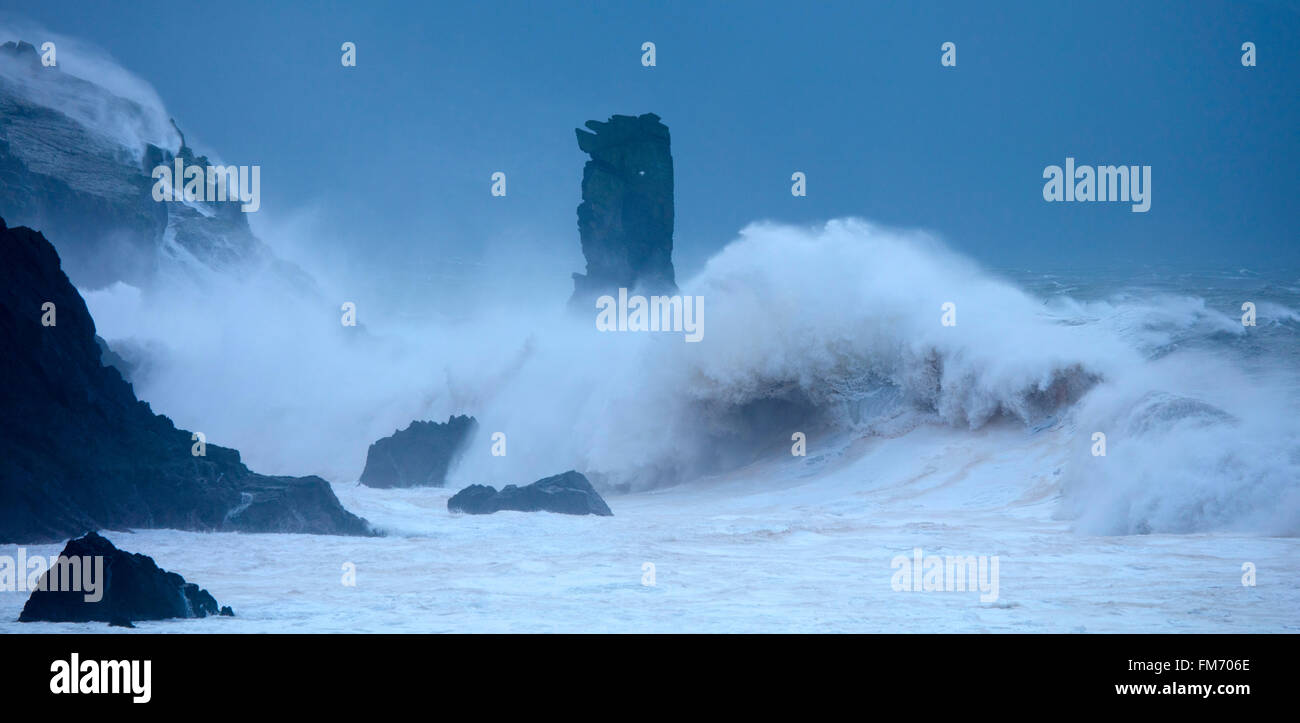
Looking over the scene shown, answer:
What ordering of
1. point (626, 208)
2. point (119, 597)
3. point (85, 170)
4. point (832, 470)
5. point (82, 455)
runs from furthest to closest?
point (626, 208)
point (85, 170)
point (832, 470)
point (82, 455)
point (119, 597)

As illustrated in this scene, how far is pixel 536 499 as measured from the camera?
18.4 m

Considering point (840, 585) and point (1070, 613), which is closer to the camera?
point (1070, 613)

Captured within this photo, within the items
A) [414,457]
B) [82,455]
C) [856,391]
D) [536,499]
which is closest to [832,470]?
[856,391]

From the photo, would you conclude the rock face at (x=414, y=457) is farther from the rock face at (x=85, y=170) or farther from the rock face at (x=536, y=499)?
the rock face at (x=85, y=170)

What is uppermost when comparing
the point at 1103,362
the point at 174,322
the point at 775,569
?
the point at 174,322

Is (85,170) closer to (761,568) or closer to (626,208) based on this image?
(626,208)

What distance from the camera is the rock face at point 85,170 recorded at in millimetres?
45906

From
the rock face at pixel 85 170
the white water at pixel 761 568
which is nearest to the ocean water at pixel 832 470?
the white water at pixel 761 568

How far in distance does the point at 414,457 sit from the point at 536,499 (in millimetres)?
7427

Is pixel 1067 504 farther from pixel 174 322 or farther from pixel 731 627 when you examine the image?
pixel 174 322

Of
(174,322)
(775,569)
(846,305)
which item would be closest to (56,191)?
(174,322)

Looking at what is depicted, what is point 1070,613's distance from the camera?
906cm
